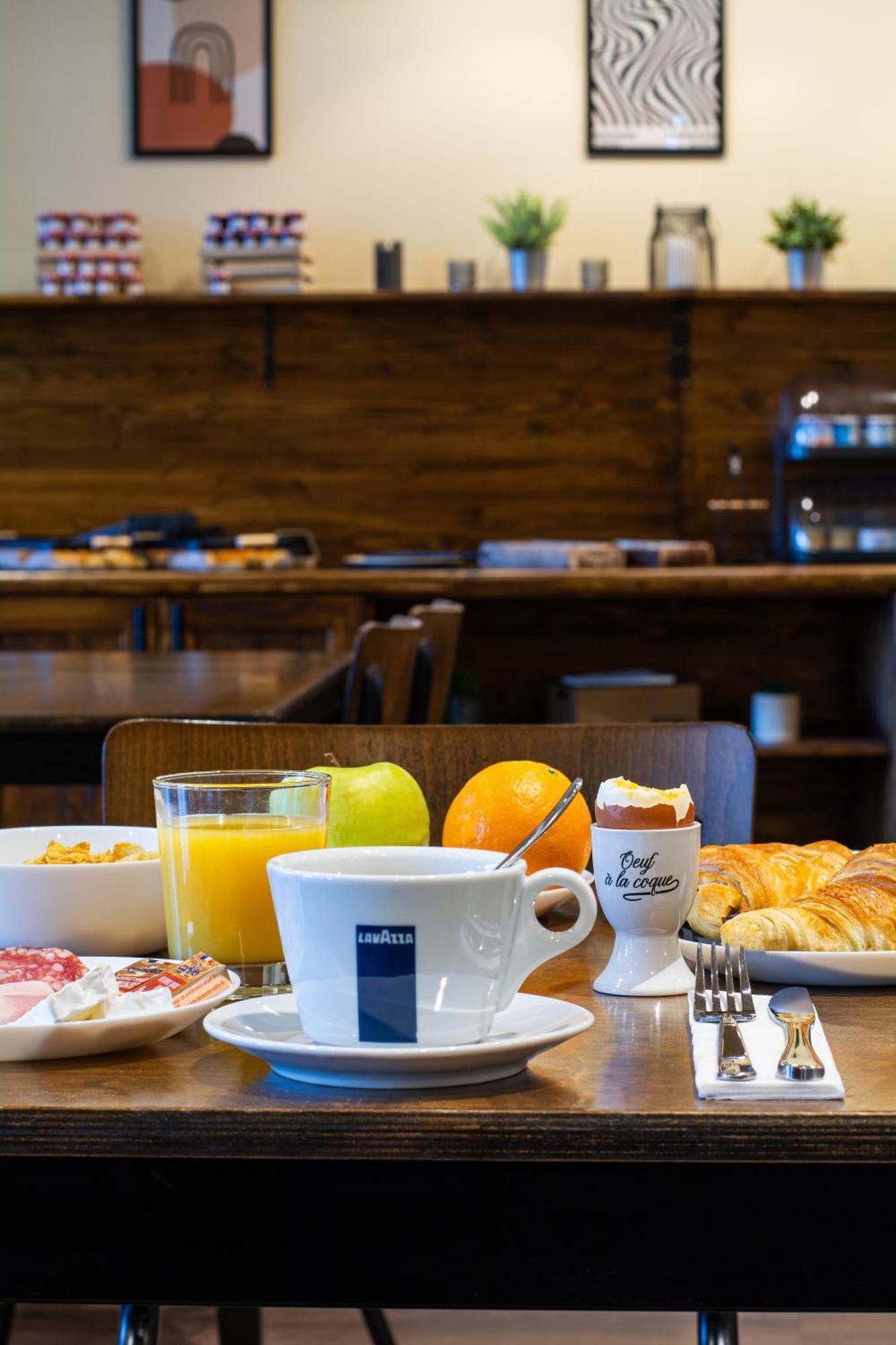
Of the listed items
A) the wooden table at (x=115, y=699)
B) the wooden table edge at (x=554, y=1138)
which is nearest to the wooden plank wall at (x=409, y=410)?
the wooden table at (x=115, y=699)

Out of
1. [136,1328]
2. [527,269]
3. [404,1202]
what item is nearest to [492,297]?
[527,269]

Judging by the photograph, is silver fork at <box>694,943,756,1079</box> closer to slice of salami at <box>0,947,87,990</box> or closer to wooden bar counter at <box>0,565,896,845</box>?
slice of salami at <box>0,947,87,990</box>

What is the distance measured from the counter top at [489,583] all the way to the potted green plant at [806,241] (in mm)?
1485

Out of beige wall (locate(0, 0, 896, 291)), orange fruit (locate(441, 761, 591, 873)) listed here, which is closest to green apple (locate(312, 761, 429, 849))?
orange fruit (locate(441, 761, 591, 873))

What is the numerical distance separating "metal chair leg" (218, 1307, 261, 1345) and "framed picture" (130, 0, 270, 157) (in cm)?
464

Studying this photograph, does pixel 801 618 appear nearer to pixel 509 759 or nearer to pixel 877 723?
pixel 877 723

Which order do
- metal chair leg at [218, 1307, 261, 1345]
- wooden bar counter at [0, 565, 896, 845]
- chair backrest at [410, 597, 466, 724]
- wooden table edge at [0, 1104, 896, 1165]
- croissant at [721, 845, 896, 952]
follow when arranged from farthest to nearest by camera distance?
1. wooden bar counter at [0, 565, 896, 845]
2. chair backrest at [410, 597, 466, 724]
3. metal chair leg at [218, 1307, 261, 1345]
4. croissant at [721, 845, 896, 952]
5. wooden table edge at [0, 1104, 896, 1165]

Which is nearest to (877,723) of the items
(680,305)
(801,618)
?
(801,618)

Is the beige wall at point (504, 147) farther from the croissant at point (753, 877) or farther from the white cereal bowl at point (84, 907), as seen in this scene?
the white cereal bowl at point (84, 907)

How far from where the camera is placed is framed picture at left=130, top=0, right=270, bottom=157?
215 inches

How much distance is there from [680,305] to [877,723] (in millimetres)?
1802

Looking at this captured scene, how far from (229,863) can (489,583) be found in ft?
10.5

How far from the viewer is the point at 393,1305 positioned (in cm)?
61

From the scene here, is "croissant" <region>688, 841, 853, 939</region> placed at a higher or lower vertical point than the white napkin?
higher
